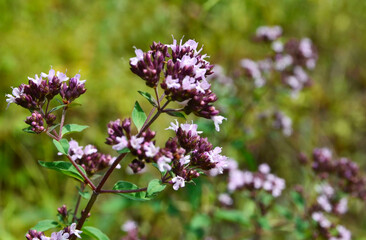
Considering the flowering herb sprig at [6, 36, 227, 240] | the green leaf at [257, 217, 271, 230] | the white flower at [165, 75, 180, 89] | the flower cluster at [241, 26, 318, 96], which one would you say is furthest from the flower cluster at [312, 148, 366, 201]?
the white flower at [165, 75, 180, 89]

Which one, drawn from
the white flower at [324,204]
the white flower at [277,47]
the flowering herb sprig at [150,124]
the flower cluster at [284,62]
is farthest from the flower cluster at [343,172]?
the flowering herb sprig at [150,124]

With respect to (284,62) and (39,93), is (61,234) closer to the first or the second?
(39,93)

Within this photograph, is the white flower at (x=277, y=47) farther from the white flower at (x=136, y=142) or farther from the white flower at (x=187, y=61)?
the white flower at (x=136, y=142)

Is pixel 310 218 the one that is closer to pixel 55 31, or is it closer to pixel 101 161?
pixel 101 161

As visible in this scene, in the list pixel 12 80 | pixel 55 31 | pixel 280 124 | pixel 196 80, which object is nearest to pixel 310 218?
pixel 280 124

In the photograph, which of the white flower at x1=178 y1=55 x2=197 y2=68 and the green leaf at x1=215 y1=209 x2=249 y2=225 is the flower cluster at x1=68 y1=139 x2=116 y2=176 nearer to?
the white flower at x1=178 y1=55 x2=197 y2=68

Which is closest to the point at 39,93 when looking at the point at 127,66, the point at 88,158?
the point at 88,158
